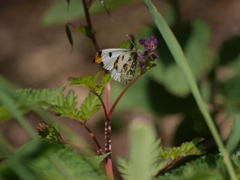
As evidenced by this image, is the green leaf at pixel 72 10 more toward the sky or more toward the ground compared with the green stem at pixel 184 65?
more toward the sky

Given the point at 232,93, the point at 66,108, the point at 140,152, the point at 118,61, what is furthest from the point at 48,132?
the point at 232,93

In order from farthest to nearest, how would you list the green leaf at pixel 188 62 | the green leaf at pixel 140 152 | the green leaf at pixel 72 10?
the green leaf at pixel 188 62 → the green leaf at pixel 72 10 → the green leaf at pixel 140 152

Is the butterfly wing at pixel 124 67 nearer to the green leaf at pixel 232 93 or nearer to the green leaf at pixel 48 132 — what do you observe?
the green leaf at pixel 48 132

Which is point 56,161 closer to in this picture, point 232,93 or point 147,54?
point 147,54

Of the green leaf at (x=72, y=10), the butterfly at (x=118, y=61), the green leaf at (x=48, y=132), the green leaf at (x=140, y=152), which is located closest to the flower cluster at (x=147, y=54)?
the butterfly at (x=118, y=61)

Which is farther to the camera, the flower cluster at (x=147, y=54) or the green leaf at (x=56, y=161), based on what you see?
the flower cluster at (x=147, y=54)

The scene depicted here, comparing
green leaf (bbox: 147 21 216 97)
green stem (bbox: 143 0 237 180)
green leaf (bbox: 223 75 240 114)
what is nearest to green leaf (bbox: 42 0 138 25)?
green leaf (bbox: 147 21 216 97)

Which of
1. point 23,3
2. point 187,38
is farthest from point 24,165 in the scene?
point 23,3
